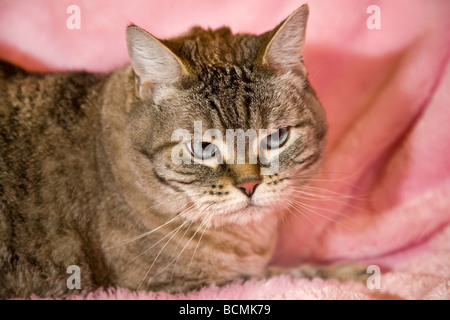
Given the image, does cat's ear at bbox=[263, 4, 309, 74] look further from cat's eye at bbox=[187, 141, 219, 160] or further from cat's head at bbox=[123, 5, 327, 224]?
cat's eye at bbox=[187, 141, 219, 160]

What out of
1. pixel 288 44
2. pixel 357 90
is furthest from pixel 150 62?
pixel 357 90

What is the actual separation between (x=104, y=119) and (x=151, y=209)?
0.37m

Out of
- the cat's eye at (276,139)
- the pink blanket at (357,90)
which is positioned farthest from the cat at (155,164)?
the pink blanket at (357,90)

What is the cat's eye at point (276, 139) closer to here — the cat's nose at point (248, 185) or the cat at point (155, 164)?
the cat at point (155, 164)

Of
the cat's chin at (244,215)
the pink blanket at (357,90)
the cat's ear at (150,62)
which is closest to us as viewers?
the cat's ear at (150,62)

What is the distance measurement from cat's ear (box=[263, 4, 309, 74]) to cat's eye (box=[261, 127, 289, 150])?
21cm

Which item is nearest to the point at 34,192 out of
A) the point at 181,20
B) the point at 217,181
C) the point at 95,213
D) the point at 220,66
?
the point at 95,213

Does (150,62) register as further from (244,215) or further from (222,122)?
(244,215)

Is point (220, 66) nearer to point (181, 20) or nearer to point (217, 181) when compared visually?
point (217, 181)

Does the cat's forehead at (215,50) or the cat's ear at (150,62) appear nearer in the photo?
the cat's ear at (150,62)

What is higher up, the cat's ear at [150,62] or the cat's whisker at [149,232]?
the cat's ear at [150,62]

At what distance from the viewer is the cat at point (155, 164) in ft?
4.58

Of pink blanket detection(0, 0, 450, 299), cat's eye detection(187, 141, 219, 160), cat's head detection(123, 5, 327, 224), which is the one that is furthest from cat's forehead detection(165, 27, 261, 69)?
pink blanket detection(0, 0, 450, 299)

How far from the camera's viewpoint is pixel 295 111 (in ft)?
4.84
